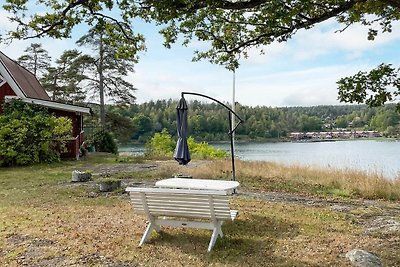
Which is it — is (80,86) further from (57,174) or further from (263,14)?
(263,14)

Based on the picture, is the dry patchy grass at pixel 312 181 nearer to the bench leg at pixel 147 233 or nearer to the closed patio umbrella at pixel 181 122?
the closed patio umbrella at pixel 181 122

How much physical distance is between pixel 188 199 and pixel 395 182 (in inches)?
287

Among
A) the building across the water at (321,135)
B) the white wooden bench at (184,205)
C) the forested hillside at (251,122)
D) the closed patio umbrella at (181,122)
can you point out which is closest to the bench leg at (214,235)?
the white wooden bench at (184,205)

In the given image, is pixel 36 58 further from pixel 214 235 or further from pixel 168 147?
pixel 214 235

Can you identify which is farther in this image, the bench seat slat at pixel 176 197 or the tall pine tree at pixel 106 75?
the tall pine tree at pixel 106 75

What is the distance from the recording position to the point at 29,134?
53.4 ft

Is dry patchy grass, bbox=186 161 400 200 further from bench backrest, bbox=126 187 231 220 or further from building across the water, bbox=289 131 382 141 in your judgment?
building across the water, bbox=289 131 382 141

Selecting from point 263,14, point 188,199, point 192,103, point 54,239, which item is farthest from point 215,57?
point 192,103

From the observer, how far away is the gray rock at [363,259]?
13.8 feet

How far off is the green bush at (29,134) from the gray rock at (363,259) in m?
14.4

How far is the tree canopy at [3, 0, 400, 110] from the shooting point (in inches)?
204

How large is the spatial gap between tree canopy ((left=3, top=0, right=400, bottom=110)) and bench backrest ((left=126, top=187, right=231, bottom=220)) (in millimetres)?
2325

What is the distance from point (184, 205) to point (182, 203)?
1.4 inches

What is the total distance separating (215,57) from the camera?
844 cm
